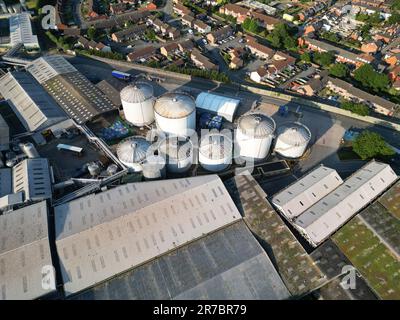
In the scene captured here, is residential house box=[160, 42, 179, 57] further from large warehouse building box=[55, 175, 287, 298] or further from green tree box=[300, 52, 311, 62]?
large warehouse building box=[55, 175, 287, 298]

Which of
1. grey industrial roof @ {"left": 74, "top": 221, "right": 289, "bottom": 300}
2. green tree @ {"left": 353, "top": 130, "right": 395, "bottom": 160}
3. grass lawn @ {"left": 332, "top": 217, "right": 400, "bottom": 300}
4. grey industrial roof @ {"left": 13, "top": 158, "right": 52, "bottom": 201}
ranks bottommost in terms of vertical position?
grey industrial roof @ {"left": 74, "top": 221, "right": 289, "bottom": 300}

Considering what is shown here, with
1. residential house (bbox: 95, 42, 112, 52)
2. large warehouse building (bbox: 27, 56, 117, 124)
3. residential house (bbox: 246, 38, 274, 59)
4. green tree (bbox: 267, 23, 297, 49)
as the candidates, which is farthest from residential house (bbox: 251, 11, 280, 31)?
large warehouse building (bbox: 27, 56, 117, 124)

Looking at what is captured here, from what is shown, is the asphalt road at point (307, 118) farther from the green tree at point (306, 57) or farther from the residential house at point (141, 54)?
the green tree at point (306, 57)

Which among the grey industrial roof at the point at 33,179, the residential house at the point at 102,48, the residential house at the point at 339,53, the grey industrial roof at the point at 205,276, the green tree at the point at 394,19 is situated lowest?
the grey industrial roof at the point at 205,276

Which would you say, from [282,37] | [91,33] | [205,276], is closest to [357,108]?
[282,37]

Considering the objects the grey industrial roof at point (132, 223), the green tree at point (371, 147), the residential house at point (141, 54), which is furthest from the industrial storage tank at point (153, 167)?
the residential house at point (141, 54)
